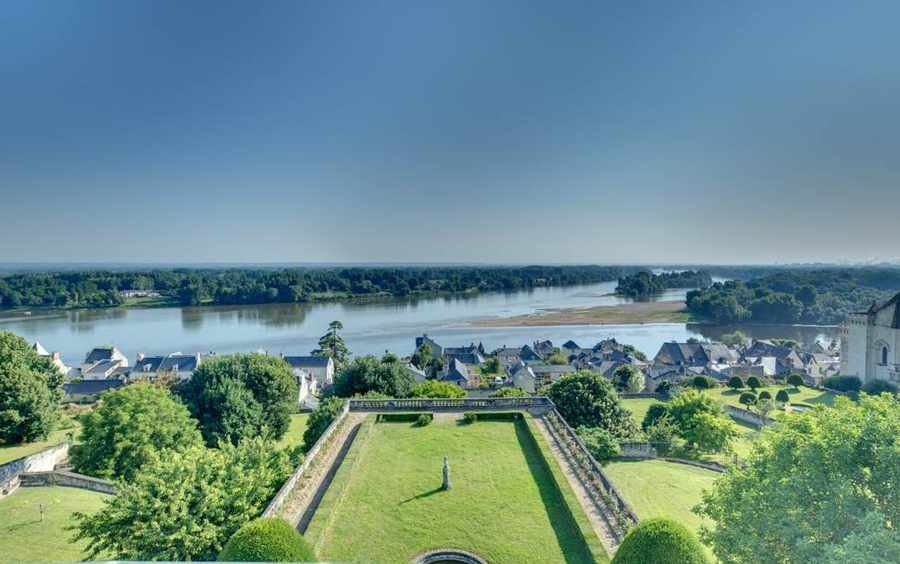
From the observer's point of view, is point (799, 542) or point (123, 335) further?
point (123, 335)

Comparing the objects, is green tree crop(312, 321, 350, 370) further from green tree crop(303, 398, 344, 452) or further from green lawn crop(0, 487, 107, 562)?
green lawn crop(0, 487, 107, 562)

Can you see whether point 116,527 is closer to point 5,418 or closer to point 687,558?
point 687,558

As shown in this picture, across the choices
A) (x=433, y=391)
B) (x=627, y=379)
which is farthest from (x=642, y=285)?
(x=433, y=391)

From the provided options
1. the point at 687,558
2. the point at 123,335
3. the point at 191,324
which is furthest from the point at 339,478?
the point at 191,324

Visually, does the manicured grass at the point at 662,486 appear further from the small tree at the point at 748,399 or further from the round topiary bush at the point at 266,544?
the small tree at the point at 748,399

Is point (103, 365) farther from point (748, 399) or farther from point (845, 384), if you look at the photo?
point (845, 384)

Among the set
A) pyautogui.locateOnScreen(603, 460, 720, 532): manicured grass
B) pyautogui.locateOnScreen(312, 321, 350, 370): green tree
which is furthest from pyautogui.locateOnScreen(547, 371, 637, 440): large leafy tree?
pyautogui.locateOnScreen(312, 321, 350, 370): green tree

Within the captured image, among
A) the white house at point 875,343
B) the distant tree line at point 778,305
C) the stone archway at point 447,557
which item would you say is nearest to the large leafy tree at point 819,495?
the stone archway at point 447,557
